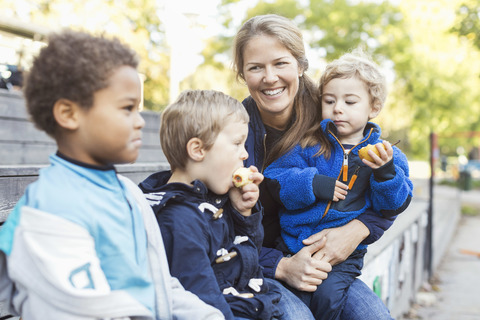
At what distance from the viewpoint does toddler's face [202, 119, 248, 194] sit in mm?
1868

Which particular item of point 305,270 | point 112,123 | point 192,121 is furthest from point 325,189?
point 112,123

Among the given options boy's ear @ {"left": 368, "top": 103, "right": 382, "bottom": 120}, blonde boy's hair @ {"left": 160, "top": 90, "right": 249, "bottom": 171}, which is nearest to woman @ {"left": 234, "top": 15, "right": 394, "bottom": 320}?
boy's ear @ {"left": 368, "top": 103, "right": 382, "bottom": 120}

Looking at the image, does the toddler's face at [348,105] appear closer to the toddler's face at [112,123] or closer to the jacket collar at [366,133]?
the jacket collar at [366,133]

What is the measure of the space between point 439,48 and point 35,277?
78.3 feet

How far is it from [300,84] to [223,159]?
109 cm

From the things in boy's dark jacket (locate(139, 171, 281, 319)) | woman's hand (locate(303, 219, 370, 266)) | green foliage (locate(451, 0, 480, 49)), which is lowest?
woman's hand (locate(303, 219, 370, 266))

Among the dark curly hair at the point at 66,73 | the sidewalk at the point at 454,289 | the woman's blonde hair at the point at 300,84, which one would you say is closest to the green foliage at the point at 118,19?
the sidewalk at the point at 454,289

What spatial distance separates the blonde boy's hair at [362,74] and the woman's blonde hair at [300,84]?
0.13 meters

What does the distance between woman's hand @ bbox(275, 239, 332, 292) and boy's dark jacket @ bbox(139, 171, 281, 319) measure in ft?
1.02

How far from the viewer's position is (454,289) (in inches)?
293

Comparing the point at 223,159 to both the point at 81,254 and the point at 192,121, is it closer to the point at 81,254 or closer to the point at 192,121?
the point at 192,121

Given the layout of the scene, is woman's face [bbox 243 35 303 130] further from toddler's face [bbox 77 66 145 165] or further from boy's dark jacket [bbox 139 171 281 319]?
toddler's face [bbox 77 66 145 165]

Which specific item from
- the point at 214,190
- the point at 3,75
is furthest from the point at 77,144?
the point at 3,75

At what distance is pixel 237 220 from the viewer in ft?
6.39
